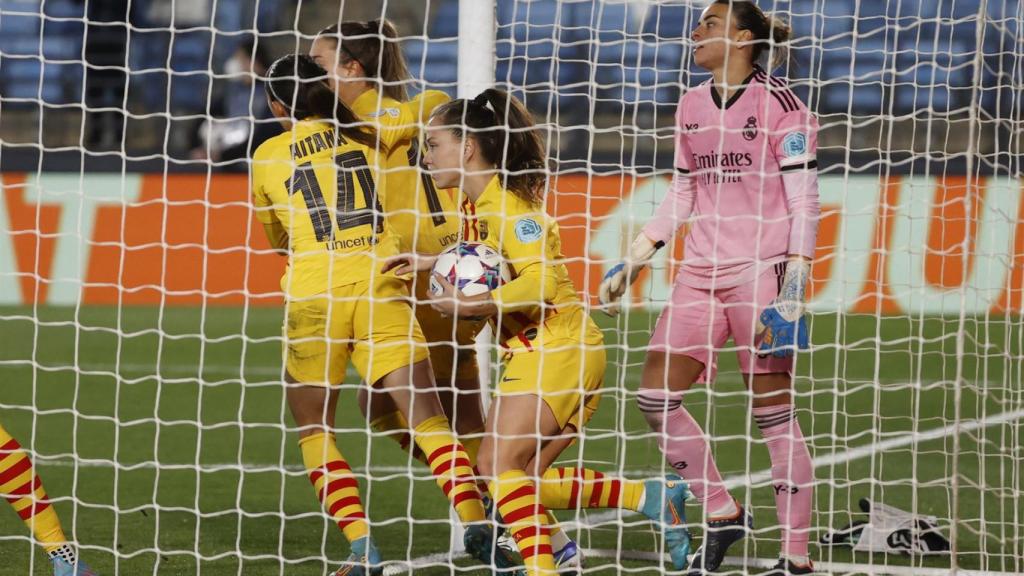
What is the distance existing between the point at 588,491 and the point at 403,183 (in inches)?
48.1

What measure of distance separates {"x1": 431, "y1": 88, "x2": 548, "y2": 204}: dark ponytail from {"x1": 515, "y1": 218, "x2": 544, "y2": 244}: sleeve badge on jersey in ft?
0.52

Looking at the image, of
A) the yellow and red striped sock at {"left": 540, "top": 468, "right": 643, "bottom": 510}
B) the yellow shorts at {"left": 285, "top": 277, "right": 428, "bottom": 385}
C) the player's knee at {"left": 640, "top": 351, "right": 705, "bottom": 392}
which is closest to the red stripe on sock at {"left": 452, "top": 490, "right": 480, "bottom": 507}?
the yellow and red striped sock at {"left": 540, "top": 468, "right": 643, "bottom": 510}

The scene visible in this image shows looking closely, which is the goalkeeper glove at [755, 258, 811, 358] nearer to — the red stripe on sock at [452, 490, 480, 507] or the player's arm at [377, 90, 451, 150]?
the red stripe on sock at [452, 490, 480, 507]

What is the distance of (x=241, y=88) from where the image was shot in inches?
516

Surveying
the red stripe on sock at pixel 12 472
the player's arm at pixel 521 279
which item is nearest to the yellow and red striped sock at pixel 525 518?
the player's arm at pixel 521 279

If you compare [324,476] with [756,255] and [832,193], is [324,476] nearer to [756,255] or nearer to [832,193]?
[756,255]

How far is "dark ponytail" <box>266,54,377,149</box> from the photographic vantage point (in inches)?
164

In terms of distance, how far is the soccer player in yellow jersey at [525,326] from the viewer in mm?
3748

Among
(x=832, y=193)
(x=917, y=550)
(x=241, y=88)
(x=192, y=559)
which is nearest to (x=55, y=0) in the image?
(x=241, y=88)

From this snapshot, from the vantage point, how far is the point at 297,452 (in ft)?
22.5

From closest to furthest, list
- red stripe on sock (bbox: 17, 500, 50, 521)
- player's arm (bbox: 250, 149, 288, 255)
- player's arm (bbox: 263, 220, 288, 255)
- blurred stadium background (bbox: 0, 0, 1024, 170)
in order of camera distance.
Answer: red stripe on sock (bbox: 17, 500, 50, 521) < player's arm (bbox: 250, 149, 288, 255) < player's arm (bbox: 263, 220, 288, 255) < blurred stadium background (bbox: 0, 0, 1024, 170)

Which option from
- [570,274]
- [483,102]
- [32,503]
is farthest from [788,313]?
[570,274]

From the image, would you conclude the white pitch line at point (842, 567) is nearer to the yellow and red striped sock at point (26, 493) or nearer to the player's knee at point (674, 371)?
the player's knee at point (674, 371)

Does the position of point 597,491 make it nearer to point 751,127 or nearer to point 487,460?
point 487,460
